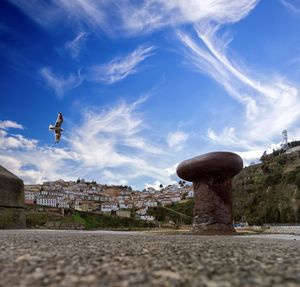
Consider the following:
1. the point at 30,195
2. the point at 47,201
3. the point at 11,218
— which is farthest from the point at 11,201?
the point at 30,195

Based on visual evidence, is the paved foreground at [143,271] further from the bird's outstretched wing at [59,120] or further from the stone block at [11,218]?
the bird's outstretched wing at [59,120]

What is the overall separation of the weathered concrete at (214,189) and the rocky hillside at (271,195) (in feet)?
256

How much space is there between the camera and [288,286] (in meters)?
3.10

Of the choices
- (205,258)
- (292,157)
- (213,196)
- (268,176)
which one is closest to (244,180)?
(268,176)

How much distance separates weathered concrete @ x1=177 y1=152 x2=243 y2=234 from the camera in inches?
557

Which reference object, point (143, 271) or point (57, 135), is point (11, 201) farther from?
point (143, 271)

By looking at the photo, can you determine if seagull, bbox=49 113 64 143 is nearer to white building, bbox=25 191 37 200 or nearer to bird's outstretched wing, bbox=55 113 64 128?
bird's outstretched wing, bbox=55 113 64 128

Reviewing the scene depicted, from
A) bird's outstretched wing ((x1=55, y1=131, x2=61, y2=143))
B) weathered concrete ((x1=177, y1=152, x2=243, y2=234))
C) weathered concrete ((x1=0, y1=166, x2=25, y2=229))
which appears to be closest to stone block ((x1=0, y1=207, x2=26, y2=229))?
weathered concrete ((x1=0, y1=166, x2=25, y2=229))

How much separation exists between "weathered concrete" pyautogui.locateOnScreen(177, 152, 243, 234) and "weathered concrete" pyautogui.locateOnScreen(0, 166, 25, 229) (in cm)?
807

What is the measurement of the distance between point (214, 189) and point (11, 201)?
29.7 ft

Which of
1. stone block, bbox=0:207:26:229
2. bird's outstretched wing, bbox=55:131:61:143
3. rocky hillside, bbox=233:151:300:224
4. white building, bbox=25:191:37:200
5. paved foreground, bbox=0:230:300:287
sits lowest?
paved foreground, bbox=0:230:300:287

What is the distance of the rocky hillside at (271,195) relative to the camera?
309 feet

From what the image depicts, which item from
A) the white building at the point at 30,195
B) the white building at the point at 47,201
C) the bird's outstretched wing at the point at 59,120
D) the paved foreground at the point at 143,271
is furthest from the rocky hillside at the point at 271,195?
the paved foreground at the point at 143,271

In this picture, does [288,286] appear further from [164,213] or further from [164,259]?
[164,213]
